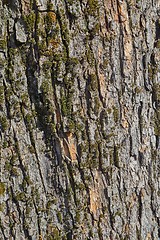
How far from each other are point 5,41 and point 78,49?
335mm

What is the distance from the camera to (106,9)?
1748 millimetres

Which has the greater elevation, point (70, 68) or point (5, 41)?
point (5, 41)

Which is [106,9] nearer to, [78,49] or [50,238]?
[78,49]

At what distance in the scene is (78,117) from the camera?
6.02ft

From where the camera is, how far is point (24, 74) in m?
1.80

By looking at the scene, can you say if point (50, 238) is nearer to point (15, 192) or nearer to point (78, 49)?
point (15, 192)

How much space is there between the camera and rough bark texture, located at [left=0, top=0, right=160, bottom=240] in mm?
1748

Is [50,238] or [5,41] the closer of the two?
[5,41]

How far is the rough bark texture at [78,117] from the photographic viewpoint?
175 centimetres

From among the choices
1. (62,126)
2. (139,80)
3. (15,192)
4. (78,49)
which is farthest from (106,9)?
(15,192)

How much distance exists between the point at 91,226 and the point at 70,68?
807mm

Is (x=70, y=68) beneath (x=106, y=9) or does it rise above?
beneath

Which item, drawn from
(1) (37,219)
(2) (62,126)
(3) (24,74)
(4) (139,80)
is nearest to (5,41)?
(3) (24,74)

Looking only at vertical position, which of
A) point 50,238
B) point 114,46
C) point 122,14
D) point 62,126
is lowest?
point 50,238
